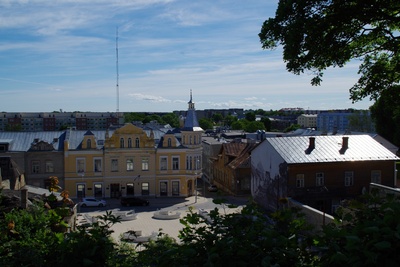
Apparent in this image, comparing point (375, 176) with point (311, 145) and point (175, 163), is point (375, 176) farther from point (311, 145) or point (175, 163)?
point (175, 163)

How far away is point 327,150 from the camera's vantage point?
94.4 feet

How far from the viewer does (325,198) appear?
27.6 meters

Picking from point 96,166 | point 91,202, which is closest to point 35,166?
point 96,166

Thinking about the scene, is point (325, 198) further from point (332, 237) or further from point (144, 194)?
point (332, 237)

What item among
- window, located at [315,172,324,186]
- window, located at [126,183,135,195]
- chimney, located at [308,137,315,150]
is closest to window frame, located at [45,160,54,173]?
window, located at [126,183,135,195]

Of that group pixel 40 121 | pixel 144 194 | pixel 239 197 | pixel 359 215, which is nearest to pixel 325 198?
pixel 239 197

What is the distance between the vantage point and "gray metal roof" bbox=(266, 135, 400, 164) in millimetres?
27812

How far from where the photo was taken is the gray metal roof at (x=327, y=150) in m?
27.8

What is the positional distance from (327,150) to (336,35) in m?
19.0

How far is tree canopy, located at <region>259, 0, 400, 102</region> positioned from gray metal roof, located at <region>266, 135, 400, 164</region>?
51.2 feet

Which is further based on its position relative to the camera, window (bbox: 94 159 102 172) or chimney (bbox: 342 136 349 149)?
window (bbox: 94 159 102 172)

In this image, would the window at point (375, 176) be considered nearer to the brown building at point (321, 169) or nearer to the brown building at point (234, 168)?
the brown building at point (321, 169)

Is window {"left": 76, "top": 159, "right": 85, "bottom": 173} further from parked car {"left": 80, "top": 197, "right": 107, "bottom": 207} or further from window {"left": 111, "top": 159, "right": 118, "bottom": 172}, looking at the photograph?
parked car {"left": 80, "top": 197, "right": 107, "bottom": 207}

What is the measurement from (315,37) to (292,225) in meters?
6.50
